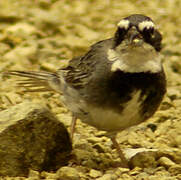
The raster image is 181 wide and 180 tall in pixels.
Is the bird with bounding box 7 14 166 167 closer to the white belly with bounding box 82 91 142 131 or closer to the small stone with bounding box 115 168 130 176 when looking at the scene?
the white belly with bounding box 82 91 142 131

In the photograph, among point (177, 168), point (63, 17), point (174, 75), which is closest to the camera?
point (177, 168)

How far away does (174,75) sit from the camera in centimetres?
721

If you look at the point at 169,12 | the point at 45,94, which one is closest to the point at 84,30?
the point at 169,12

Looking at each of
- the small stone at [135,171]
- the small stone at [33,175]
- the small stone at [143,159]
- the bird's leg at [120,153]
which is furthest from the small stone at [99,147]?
the small stone at [33,175]

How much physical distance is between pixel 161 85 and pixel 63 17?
14.8 feet

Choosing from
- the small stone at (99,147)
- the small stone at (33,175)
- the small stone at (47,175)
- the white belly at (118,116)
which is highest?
the white belly at (118,116)

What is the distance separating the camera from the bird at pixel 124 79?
452cm

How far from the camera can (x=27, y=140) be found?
4.66 m

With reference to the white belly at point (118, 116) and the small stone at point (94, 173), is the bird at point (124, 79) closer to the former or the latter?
the white belly at point (118, 116)

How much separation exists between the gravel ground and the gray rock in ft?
0.44

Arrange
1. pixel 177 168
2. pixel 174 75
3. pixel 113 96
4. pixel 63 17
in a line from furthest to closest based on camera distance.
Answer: pixel 63 17 < pixel 174 75 < pixel 177 168 < pixel 113 96

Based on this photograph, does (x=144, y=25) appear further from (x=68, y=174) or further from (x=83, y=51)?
(x=83, y=51)

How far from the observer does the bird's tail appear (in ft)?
18.4

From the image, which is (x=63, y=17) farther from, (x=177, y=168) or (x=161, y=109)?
(x=177, y=168)
